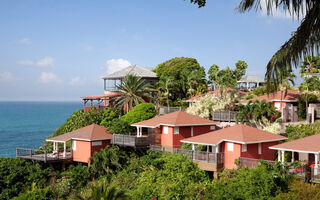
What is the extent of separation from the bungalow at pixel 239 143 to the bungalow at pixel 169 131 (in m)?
5.31

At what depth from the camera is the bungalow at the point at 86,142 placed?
35875 millimetres

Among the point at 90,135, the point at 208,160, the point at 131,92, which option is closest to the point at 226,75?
the point at 131,92

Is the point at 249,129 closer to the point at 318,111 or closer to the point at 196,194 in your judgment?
the point at 196,194

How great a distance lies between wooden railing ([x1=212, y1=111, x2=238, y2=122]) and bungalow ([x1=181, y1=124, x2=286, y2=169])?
35.9 ft

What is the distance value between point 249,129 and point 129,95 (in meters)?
25.7

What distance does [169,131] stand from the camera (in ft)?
113

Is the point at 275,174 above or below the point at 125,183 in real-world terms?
above

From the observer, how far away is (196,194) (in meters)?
24.9

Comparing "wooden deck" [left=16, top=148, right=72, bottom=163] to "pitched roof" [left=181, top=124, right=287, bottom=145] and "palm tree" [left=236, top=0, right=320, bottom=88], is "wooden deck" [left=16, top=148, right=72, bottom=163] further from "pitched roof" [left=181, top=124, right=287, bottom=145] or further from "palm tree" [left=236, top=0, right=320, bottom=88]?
"palm tree" [left=236, top=0, right=320, bottom=88]

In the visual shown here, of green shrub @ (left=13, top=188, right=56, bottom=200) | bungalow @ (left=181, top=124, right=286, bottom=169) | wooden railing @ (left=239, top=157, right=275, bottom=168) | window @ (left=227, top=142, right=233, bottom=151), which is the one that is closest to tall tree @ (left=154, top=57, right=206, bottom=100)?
bungalow @ (left=181, top=124, right=286, bottom=169)

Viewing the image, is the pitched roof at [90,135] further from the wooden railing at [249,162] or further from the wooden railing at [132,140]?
the wooden railing at [249,162]

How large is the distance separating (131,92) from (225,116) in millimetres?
16024

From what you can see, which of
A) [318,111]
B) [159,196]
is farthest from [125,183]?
[318,111]

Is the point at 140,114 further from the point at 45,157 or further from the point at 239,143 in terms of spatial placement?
the point at 239,143
